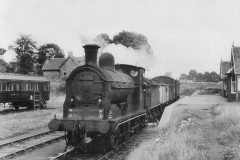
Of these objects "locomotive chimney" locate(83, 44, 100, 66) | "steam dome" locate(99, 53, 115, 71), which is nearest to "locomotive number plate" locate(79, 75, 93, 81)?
"locomotive chimney" locate(83, 44, 100, 66)

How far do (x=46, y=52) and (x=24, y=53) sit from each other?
730cm

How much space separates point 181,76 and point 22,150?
11749cm

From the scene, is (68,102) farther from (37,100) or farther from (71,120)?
(37,100)

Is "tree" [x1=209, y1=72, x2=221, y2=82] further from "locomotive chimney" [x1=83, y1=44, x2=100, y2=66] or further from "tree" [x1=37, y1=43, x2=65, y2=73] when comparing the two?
"locomotive chimney" [x1=83, y1=44, x2=100, y2=66]

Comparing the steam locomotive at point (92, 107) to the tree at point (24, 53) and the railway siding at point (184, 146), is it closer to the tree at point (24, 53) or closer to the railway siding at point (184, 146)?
Answer: the railway siding at point (184, 146)

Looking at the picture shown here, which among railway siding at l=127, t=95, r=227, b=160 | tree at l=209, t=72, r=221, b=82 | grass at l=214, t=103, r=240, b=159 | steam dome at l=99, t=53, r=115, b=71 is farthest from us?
tree at l=209, t=72, r=221, b=82

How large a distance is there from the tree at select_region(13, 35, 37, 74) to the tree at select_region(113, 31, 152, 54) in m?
23.5

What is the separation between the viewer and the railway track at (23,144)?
9.34 m

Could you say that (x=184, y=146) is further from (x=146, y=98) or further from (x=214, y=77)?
(x=214, y=77)

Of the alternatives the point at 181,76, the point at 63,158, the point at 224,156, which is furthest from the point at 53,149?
the point at 181,76

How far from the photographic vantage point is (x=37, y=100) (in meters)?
25.5

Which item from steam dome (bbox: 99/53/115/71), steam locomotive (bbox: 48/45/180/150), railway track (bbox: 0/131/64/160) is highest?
steam dome (bbox: 99/53/115/71)

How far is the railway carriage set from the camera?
22094mm

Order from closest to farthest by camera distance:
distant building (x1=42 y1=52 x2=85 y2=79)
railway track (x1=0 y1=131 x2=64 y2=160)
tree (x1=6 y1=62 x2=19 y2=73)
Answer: railway track (x1=0 y1=131 x2=64 y2=160)
distant building (x1=42 y1=52 x2=85 y2=79)
tree (x1=6 y1=62 x2=19 y2=73)
